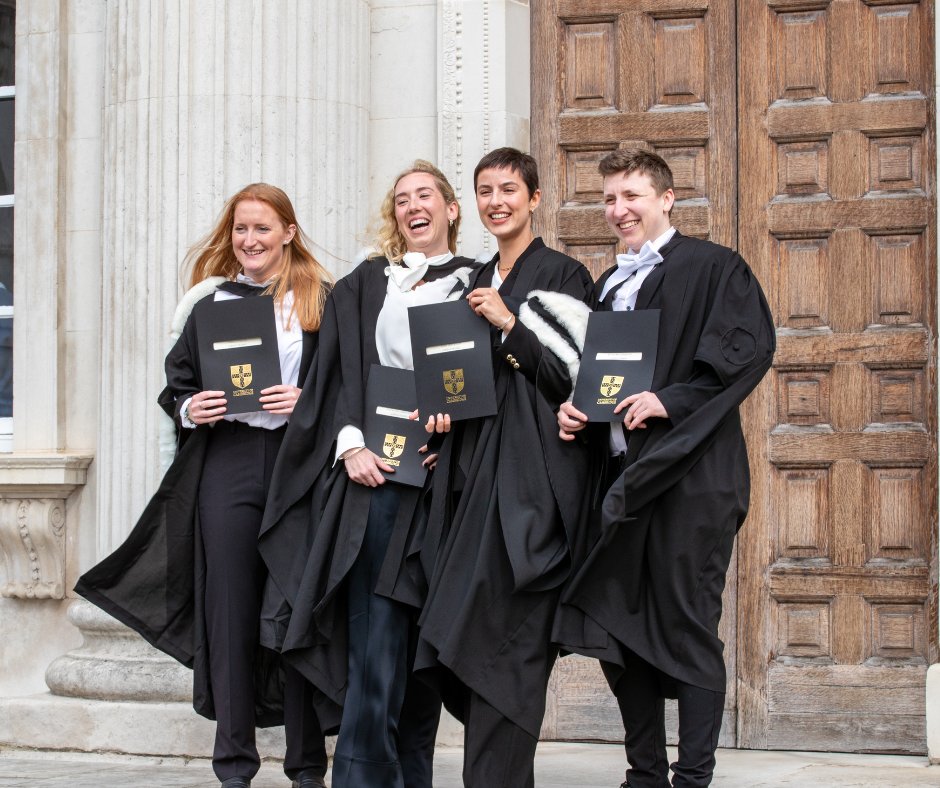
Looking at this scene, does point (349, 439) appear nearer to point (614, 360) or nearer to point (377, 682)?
point (377, 682)

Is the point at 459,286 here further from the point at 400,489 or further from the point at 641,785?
the point at 641,785

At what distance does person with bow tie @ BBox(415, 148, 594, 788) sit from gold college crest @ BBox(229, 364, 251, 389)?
77 cm

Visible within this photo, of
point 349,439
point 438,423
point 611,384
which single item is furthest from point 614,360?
point 349,439

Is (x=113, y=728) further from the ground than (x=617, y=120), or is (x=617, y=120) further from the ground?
(x=617, y=120)

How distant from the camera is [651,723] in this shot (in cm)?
455

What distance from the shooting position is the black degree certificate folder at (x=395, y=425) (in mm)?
4719

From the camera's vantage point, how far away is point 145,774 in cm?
578

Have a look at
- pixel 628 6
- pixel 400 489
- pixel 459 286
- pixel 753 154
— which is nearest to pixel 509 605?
pixel 400 489

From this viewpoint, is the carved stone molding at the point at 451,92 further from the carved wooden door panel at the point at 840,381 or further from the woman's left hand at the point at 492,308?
the woman's left hand at the point at 492,308

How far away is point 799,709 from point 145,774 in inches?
104

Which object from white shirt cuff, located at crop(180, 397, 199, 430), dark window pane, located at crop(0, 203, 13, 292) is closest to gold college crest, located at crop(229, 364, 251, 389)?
white shirt cuff, located at crop(180, 397, 199, 430)

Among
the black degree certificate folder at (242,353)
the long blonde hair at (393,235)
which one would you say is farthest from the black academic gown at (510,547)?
the black degree certificate folder at (242,353)

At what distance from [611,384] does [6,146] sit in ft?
13.0

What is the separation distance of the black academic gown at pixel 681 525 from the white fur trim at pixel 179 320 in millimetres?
1709
